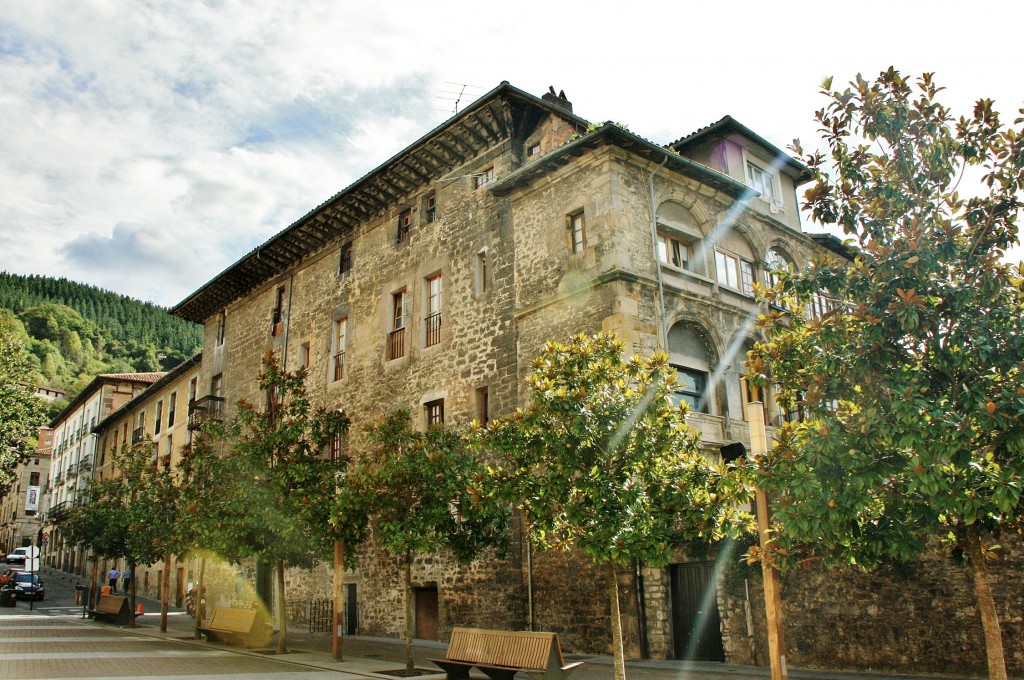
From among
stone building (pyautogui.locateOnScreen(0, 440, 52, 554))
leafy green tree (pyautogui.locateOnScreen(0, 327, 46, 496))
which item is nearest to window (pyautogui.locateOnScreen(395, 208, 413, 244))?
leafy green tree (pyautogui.locateOnScreen(0, 327, 46, 496))

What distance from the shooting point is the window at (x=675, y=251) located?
16.8m

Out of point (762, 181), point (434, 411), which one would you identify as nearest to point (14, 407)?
point (434, 411)

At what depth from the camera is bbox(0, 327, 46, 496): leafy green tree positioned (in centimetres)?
3064

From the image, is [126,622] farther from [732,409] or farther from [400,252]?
[732,409]

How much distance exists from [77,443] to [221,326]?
32293 millimetres

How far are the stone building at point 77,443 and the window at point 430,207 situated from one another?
32.1 metres

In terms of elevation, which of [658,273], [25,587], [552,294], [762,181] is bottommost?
[25,587]

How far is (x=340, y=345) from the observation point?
23859mm

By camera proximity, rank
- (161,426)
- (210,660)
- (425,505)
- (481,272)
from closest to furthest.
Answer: (425,505), (210,660), (481,272), (161,426)

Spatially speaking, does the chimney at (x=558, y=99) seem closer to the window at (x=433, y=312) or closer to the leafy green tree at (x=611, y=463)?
the window at (x=433, y=312)

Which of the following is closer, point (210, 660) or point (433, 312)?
point (210, 660)

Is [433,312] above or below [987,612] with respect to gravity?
above

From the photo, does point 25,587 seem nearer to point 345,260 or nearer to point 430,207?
point 345,260

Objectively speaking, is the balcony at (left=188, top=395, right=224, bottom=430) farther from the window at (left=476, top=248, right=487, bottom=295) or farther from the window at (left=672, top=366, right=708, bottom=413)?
the window at (left=672, top=366, right=708, bottom=413)
